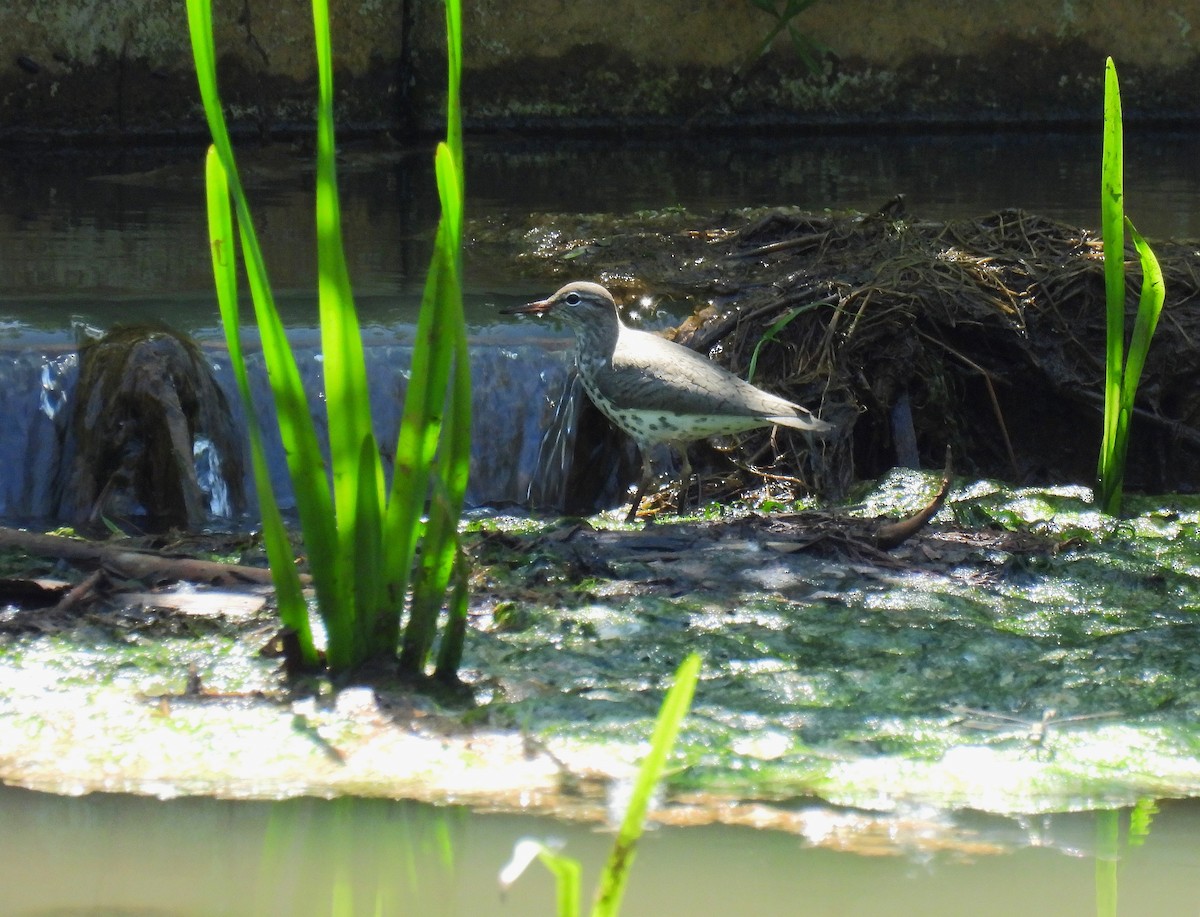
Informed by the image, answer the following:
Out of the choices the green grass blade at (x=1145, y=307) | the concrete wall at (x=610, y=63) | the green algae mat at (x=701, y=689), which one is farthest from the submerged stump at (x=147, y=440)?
the concrete wall at (x=610, y=63)

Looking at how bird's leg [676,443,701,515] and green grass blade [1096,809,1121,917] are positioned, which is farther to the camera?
bird's leg [676,443,701,515]

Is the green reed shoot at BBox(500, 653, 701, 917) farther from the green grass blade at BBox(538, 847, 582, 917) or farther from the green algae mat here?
the green algae mat

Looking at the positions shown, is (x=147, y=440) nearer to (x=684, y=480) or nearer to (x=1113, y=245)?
(x=684, y=480)

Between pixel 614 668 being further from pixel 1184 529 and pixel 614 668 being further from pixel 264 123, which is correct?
pixel 264 123

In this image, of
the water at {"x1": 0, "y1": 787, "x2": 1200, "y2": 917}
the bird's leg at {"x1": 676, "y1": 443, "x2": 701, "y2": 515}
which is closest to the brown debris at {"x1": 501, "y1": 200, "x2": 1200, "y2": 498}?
the bird's leg at {"x1": 676, "y1": 443, "x2": 701, "y2": 515}

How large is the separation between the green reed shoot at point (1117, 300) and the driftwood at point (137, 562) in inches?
92.2

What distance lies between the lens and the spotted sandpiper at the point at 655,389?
5.04 m

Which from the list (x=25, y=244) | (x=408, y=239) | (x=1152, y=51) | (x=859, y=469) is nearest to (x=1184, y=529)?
(x=859, y=469)

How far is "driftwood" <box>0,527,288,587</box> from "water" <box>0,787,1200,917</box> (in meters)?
1.16

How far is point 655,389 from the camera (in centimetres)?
513

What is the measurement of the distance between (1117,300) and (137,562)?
8.86 feet

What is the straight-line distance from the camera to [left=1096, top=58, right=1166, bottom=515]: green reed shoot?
162 inches

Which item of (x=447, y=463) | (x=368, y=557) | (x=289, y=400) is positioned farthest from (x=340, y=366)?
(x=368, y=557)

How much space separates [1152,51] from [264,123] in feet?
24.0
